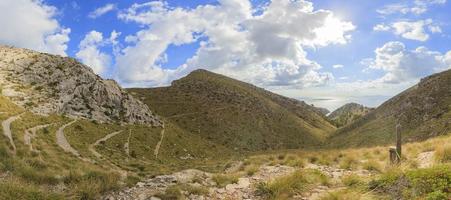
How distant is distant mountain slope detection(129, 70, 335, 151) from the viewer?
5266 inches

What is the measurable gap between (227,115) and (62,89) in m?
81.4

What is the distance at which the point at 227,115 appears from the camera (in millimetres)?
152125

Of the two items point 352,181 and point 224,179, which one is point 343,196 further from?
point 224,179

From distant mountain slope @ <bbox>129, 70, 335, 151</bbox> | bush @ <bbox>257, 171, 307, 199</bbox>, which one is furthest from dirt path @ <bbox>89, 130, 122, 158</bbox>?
distant mountain slope @ <bbox>129, 70, 335, 151</bbox>

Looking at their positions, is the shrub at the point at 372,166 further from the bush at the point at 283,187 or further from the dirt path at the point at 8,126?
the dirt path at the point at 8,126

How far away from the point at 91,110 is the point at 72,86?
9.16m

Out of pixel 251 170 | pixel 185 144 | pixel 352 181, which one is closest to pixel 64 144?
pixel 251 170

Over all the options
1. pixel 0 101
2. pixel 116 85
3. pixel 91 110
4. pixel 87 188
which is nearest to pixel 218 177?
pixel 87 188

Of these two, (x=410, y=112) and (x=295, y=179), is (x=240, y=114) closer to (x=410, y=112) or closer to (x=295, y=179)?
(x=410, y=112)

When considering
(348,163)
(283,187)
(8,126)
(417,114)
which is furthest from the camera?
(417,114)

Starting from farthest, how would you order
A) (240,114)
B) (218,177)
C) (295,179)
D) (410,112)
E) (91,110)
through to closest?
(240,114)
(410,112)
(91,110)
(218,177)
(295,179)

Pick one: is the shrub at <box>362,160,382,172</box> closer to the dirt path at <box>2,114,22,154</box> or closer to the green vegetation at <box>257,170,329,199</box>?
the green vegetation at <box>257,170,329,199</box>

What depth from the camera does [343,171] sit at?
19391 millimetres

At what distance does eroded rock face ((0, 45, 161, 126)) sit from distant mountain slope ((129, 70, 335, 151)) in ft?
111
